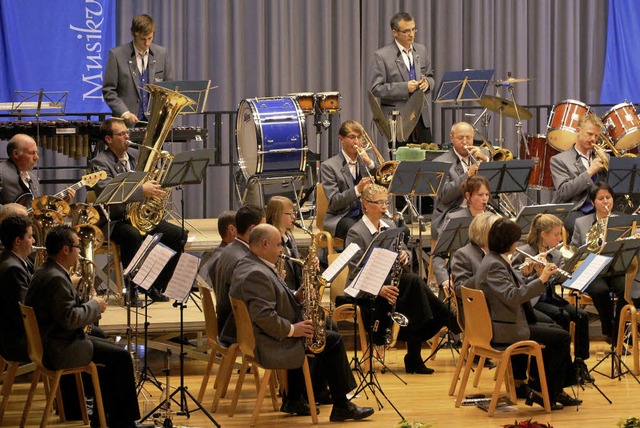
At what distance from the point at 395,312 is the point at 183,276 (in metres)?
2.16

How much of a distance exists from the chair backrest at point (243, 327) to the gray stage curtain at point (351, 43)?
217 inches

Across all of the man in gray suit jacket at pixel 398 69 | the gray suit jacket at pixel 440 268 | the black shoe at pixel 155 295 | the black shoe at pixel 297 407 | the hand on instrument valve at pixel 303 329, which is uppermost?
the man in gray suit jacket at pixel 398 69

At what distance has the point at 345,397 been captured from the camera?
7328mm

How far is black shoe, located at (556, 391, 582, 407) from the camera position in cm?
768

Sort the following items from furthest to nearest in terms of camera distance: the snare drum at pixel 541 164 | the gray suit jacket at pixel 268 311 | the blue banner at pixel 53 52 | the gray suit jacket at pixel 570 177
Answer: the blue banner at pixel 53 52 < the snare drum at pixel 541 164 < the gray suit jacket at pixel 570 177 < the gray suit jacket at pixel 268 311

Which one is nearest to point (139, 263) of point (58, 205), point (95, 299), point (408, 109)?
point (95, 299)

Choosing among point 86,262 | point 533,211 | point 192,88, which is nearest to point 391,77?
point 192,88

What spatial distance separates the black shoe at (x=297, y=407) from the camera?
7.51 meters

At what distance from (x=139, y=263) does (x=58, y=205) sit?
114cm

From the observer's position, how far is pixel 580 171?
33.1 ft

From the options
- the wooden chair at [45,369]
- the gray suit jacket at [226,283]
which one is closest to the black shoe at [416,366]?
the gray suit jacket at [226,283]

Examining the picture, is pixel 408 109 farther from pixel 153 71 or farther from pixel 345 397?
pixel 345 397

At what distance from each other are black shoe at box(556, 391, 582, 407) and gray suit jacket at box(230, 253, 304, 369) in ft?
5.83

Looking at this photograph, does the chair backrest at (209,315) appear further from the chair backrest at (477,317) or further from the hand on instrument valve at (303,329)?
the chair backrest at (477,317)
